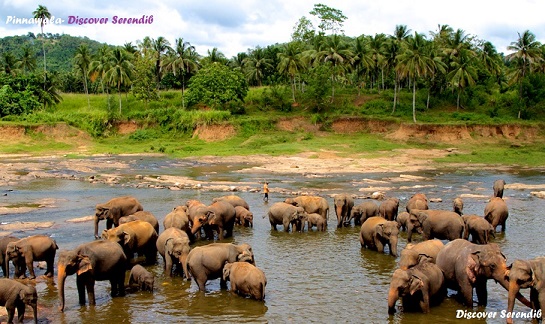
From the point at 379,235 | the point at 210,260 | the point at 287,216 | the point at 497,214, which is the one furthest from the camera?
the point at 287,216

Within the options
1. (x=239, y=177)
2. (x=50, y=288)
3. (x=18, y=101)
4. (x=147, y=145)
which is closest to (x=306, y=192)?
(x=239, y=177)

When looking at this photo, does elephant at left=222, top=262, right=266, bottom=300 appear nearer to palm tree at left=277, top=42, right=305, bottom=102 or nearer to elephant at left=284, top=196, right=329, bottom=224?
elephant at left=284, top=196, right=329, bottom=224

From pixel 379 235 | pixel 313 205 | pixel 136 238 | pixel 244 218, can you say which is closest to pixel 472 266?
pixel 379 235

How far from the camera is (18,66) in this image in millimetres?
80812

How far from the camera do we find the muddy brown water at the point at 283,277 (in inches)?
498

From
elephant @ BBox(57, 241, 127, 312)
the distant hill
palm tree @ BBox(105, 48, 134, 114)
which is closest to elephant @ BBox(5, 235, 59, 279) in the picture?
elephant @ BBox(57, 241, 127, 312)

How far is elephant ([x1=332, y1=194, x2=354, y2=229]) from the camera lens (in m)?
22.1

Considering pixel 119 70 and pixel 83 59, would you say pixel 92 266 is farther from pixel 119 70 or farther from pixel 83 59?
pixel 83 59

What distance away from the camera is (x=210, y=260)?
14.0 meters

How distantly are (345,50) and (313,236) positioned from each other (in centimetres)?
5077

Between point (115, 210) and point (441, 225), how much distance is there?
10.9 m

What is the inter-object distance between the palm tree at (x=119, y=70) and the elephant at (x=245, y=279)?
58.8 meters

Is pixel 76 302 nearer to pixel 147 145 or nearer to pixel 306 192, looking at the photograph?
pixel 306 192

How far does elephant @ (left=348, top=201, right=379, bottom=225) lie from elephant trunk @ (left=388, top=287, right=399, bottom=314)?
991 cm
